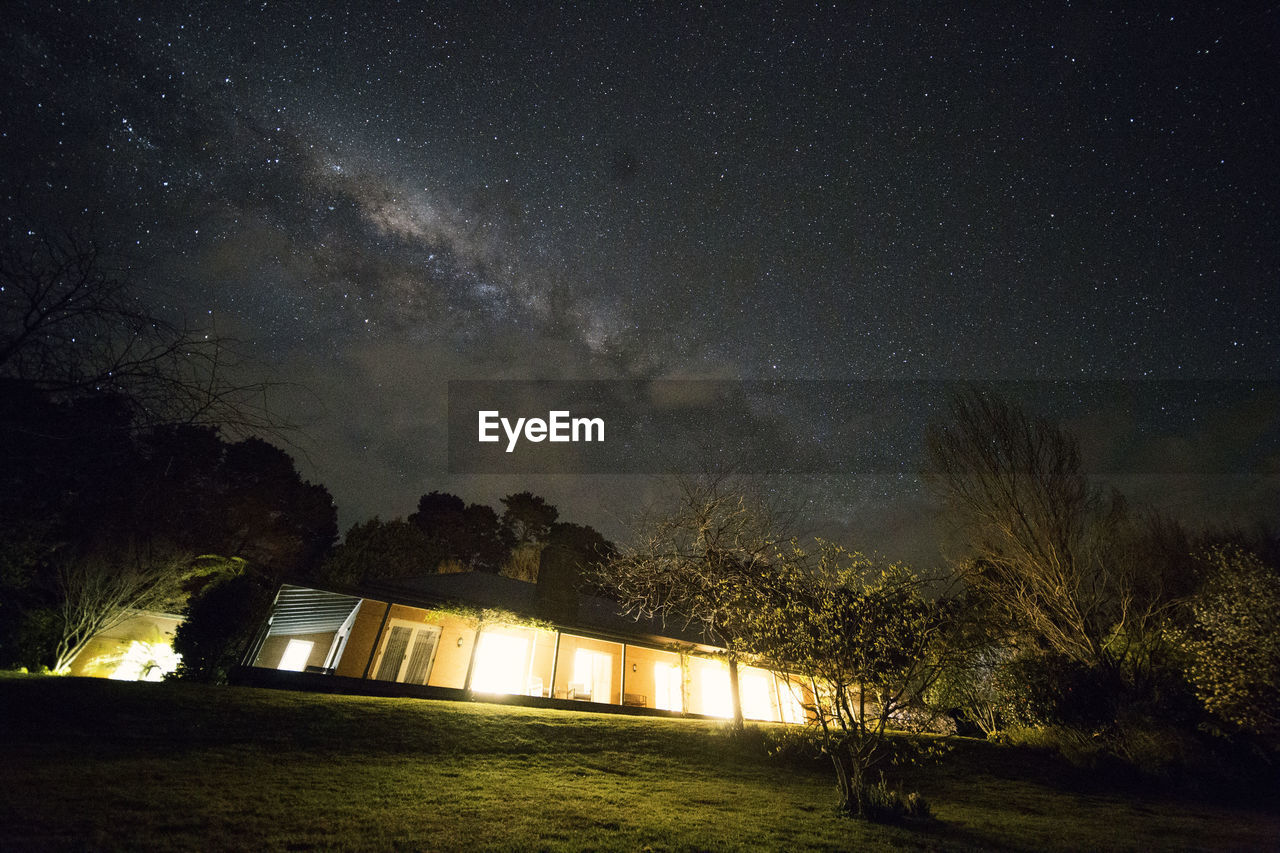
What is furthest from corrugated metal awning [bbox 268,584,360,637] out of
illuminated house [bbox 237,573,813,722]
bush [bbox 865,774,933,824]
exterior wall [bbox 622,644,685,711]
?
bush [bbox 865,774,933,824]

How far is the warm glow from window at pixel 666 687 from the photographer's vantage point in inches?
866

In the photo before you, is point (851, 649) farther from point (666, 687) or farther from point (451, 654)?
point (666, 687)

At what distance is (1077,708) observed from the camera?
1525 cm

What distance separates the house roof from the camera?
17.5 m

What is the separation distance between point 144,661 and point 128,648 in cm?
86

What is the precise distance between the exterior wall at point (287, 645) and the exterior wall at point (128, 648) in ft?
9.87

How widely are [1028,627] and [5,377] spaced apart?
75.7 feet

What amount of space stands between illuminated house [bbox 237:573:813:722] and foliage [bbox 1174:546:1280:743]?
10.0 m

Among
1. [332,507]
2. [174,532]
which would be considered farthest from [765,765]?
[332,507]

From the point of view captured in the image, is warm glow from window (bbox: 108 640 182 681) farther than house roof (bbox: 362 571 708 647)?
Yes

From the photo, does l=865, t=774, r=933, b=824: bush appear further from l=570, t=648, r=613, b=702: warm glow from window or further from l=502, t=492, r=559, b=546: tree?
l=502, t=492, r=559, b=546: tree

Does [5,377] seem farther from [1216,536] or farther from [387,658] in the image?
[1216,536]

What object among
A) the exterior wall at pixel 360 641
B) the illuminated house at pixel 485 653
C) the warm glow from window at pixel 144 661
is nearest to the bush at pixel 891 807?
the illuminated house at pixel 485 653

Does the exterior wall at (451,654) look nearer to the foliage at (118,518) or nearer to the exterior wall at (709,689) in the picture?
the foliage at (118,518)
